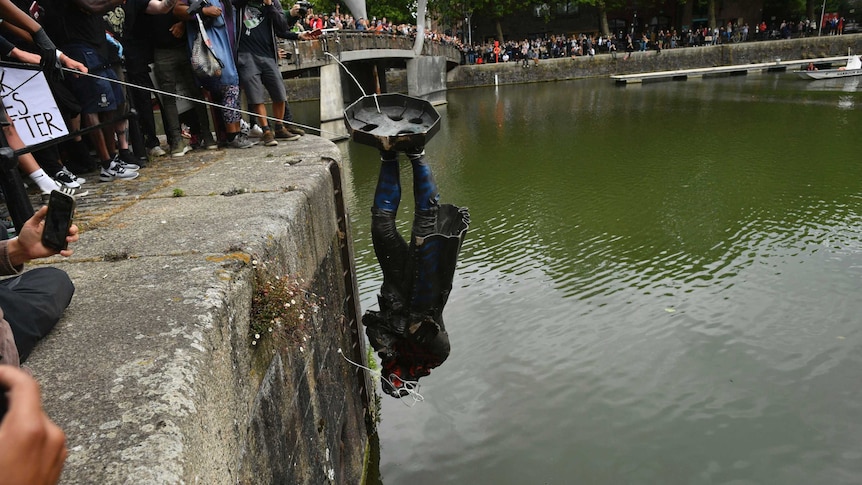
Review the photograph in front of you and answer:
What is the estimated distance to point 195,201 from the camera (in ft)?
12.8

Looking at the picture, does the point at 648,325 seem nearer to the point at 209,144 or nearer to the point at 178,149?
the point at 209,144

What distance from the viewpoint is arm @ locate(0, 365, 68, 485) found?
2.98 ft

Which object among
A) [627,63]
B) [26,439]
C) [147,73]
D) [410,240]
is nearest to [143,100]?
[147,73]

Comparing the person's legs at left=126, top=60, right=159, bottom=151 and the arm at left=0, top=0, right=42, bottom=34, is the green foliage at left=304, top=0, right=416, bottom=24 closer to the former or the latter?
the person's legs at left=126, top=60, right=159, bottom=151

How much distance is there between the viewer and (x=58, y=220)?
215 centimetres

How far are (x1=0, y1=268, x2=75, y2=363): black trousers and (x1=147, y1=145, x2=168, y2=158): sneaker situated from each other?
13.4ft

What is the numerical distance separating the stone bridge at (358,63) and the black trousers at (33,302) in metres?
11.8

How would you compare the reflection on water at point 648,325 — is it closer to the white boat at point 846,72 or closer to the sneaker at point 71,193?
the sneaker at point 71,193

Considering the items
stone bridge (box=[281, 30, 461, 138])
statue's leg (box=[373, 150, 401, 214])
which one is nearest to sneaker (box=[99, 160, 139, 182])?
statue's leg (box=[373, 150, 401, 214])

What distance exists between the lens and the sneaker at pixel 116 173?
16.6 feet

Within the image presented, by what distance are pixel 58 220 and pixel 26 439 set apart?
1.44 metres

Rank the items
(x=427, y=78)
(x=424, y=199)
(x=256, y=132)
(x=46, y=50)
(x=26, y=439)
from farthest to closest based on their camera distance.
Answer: (x=427, y=78) → (x=256, y=132) → (x=424, y=199) → (x=46, y=50) → (x=26, y=439)

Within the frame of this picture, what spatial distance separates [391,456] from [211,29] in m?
4.26

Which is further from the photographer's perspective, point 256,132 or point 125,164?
point 256,132
